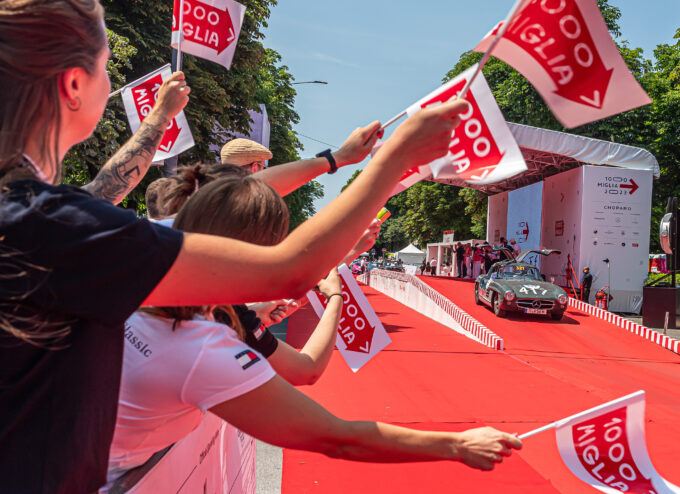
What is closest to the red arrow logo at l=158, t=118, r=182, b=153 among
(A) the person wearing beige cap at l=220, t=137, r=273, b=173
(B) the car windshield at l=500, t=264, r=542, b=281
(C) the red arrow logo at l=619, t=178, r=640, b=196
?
(A) the person wearing beige cap at l=220, t=137, r=273, b=173

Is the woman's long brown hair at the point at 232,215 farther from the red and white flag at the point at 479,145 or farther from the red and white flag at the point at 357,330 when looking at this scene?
the red and white flag at the point at 357,330

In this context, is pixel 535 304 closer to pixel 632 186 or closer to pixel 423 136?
pixel 632 186

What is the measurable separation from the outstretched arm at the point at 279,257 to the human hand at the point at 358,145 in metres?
0.91

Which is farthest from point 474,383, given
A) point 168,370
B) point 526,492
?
point 168,370

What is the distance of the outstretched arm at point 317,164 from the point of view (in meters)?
2.13

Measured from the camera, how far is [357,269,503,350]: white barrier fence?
1216 centimetres

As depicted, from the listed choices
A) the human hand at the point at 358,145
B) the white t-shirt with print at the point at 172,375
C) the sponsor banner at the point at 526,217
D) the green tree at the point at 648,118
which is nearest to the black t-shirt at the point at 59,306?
the white t-shirt with print at the point at 172,375

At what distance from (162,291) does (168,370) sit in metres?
0.34

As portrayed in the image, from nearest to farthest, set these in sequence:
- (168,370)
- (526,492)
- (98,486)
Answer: (98,486) → (168,370) → (526,492)

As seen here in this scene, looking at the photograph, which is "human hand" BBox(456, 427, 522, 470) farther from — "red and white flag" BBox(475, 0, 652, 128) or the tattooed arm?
the tattooed arm

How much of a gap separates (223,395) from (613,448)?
1.34 metres

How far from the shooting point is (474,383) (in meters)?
7.93

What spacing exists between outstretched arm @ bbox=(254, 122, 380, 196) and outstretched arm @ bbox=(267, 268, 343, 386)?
0.55 m

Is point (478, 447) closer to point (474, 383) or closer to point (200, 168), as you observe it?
point (200, 168)
